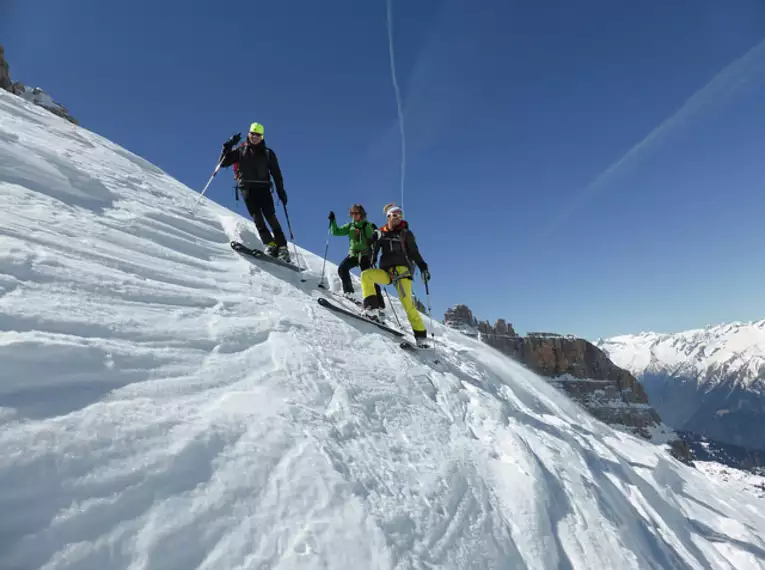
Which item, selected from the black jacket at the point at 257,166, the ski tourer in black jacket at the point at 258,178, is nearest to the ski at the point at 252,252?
the ski tourer in black jacket at the point at 258,178

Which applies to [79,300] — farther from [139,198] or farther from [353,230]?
[353,230]

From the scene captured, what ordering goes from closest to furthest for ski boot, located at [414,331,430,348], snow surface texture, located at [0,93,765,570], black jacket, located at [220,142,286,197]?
snow surface texture, located at [0,93,765,570] < ski boot, located at [414,331,430,348] < black jacket, located at [220,142,286,197]

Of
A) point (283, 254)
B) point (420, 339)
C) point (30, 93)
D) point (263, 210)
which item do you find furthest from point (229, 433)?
point (30, 93)

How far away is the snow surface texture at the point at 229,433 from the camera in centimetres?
259

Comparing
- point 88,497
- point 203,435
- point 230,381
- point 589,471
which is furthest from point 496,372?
point 88,497

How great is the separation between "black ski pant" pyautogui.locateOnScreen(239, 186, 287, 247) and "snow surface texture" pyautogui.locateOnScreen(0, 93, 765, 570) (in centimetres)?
157

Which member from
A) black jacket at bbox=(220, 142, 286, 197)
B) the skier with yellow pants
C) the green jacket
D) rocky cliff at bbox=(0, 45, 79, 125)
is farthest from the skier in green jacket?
rocky cliff at bbox=(0, 45, 79, 125)

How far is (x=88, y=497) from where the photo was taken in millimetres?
2500

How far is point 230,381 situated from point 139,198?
587 centimetres

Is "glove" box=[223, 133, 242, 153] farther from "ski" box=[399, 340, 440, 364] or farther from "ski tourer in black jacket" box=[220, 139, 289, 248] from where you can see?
"ski" box=[399, 340, 440, 364]

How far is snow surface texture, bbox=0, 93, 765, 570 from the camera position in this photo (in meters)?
2.59

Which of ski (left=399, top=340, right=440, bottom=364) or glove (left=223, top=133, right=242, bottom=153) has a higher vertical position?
glove (left=223, top=133, right=242, bottom=153)

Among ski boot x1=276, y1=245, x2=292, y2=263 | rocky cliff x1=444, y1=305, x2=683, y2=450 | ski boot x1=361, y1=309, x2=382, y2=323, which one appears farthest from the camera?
rocky cliff x1=444, y1=305, x2=683, y2=450

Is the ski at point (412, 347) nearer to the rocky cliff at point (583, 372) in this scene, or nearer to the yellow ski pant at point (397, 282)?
the yellow ski pant at point (397, 282)
